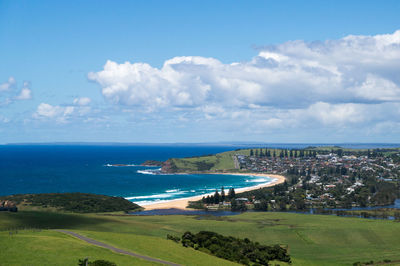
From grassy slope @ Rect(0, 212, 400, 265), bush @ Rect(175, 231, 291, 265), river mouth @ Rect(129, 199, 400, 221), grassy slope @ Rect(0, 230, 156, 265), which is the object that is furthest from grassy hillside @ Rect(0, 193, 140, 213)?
grassy slope @ Rect(0, 230, 156, 265)

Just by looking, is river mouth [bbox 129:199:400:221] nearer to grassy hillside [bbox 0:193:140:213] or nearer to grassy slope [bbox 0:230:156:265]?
grassy hillside [bbox 0:193:140:213]

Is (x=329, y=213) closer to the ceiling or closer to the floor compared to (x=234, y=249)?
closer to the floor

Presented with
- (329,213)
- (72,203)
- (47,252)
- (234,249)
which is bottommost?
(329,213)

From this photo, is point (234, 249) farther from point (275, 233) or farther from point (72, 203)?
point (72, 203)

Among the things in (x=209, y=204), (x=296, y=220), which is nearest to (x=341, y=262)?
(x=296, y=220)

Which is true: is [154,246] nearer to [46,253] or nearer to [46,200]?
[46,253]

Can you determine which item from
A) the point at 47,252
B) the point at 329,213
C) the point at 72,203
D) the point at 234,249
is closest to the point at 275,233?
the point at 234,249

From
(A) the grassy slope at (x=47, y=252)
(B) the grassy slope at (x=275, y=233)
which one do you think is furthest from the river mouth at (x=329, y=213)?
(A) the grassy slope at (x=47, y=252)

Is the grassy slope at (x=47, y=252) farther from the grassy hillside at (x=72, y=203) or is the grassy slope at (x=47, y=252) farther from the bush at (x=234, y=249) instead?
the grassy hillside at (x=72, y=203)
